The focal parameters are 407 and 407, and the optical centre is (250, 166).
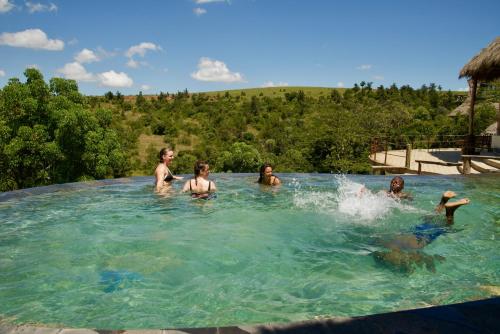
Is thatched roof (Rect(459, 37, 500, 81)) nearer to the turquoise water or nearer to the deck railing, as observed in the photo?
the deck railing

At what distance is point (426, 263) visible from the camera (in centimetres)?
405

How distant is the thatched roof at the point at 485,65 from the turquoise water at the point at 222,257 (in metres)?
7.97

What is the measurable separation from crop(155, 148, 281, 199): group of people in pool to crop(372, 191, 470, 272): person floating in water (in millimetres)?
3194

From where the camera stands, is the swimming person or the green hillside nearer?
the swimming person

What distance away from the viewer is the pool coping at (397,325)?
191 centimetres

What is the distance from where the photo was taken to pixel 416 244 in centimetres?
452

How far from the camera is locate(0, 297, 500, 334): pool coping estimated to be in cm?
191

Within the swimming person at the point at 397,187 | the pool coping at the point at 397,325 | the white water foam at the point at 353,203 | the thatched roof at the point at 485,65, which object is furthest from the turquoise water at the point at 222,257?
the thatched roof at the point at 485,65

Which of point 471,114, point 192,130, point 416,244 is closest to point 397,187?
point 416,244

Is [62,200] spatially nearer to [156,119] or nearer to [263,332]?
[263,332]

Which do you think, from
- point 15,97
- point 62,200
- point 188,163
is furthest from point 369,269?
point 188,163

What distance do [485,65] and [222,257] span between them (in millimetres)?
13530

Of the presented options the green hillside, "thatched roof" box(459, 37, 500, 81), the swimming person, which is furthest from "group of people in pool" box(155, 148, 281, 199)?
"thatched roof" box(459, 37, 500, 81)

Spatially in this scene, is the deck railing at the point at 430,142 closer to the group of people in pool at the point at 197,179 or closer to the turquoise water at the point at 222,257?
the group of people in pool at the point at 197,179
